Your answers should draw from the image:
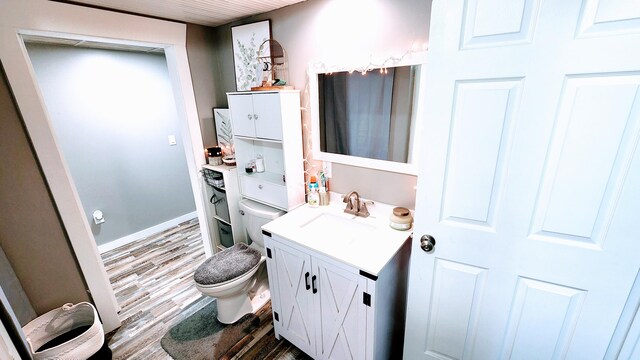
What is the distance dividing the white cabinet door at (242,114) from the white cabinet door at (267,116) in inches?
1.9

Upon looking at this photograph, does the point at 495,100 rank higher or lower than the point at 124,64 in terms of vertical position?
lower

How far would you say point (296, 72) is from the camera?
189cm

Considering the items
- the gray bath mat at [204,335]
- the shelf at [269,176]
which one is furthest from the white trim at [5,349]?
the shelf at [269,176]

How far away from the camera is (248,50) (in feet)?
6.87

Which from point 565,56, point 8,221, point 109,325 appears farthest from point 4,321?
point 565,56

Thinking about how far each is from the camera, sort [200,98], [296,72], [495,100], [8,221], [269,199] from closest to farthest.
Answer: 1. [495,100]
2. [8,221]
3. [296,72]
4. [269,199]
5. [200,98]

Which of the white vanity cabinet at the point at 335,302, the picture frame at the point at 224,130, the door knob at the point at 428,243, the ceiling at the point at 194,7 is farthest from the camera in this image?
the picture frame at the point at 224,130

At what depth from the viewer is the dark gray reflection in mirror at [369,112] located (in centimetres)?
147

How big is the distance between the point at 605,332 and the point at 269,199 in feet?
6.06

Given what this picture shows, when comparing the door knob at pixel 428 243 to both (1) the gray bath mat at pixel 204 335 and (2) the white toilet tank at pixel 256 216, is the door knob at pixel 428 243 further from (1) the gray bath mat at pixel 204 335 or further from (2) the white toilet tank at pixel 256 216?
(1) the gray bath mat at pixel 204 335

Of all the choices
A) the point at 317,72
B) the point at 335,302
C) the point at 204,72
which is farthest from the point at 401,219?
the point at 204,72

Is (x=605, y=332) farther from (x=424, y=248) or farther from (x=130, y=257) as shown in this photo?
(x=130, y=257)

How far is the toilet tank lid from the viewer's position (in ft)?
6.61

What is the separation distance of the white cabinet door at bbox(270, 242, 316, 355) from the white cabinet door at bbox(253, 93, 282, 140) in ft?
2.51
